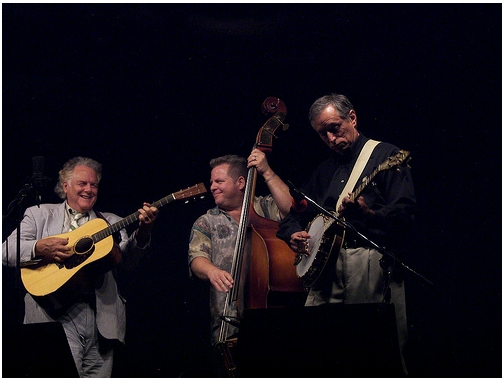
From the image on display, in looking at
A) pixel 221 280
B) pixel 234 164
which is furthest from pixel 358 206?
pixel 234 164

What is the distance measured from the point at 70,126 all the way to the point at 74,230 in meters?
1.04

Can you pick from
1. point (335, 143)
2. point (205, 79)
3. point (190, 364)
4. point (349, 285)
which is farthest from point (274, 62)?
point (190, 364)

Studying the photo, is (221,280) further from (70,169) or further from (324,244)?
(70,169)

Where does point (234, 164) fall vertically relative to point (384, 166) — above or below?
above

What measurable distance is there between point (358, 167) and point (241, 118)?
1.28 metres

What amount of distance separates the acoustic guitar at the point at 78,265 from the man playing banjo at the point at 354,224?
952mm

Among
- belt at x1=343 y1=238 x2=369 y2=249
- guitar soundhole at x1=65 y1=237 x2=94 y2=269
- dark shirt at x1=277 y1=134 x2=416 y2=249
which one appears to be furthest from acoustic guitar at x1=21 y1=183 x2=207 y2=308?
belt at x1=343 y1=238 x2=369 y2=249

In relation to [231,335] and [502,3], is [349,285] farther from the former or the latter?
[502,3]

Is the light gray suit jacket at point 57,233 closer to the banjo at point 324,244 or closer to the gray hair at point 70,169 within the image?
the gray hair at point 70,169

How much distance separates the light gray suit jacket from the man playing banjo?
1132mm

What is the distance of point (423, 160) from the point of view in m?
4.49

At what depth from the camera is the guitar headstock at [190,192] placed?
435 centimetres

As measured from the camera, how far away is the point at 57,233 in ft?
14.5

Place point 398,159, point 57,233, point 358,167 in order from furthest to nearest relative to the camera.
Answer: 1. point 57,233
2. point 358,167
3. point 398,159
